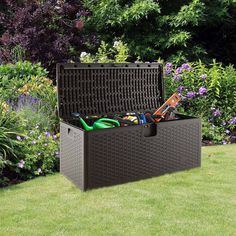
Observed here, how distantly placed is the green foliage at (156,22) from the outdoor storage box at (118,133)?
4.99 m

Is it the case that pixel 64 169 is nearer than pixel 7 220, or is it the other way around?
pixel 7 220

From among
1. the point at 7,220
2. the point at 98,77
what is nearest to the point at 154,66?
the point at 98,77

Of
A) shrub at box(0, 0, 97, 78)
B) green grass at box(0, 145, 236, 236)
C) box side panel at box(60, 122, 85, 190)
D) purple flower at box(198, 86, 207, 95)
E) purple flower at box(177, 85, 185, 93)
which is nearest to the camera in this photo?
green grass at box(0, 145, 236, 236)

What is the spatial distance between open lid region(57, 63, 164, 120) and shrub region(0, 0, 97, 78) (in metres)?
4.58

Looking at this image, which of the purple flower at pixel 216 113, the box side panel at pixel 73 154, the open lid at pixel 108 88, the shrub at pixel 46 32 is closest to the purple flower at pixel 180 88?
the purple flower at pixel 216 113

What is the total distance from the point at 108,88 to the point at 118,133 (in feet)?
1.92

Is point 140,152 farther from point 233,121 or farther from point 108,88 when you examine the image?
point 233,121

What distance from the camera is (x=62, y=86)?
11.3ft

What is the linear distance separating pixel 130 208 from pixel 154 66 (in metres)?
1.40

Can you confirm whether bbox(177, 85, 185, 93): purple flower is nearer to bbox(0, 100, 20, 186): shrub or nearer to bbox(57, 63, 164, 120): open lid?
bbox(57, 63, 164, 120): open lid

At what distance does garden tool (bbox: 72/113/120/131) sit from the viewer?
136 inches

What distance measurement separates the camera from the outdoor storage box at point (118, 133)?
10.4 ft

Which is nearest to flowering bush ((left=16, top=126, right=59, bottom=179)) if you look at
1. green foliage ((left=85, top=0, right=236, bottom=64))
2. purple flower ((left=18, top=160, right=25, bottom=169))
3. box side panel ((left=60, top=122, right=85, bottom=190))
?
purple flower ((left=18, top=160, right=25, bottom=169))

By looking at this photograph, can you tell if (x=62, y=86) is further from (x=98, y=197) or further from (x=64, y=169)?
(x=98, y=197)
